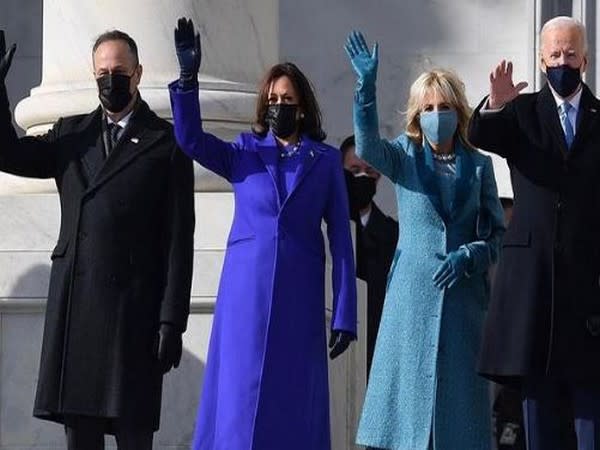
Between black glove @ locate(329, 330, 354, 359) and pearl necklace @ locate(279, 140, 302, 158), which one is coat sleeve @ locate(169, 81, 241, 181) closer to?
pearl necklace @ locate(279, 140, 302, 158)

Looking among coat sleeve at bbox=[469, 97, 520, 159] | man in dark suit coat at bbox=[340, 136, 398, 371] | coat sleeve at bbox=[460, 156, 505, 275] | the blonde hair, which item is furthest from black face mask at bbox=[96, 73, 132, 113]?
man in dark suit coat at bbox=[340, 136, 398, 371]

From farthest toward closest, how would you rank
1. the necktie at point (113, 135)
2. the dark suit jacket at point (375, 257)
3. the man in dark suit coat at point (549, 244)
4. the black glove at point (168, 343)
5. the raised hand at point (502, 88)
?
the dark suit jacket at point (375, 257)
the necktie at point (113, 135)
the black glove at point (168, 343)
the raised hand at point (502, 88)
the man in dark suit coat at point (549, 244)

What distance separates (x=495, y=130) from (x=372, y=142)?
650 millimetres

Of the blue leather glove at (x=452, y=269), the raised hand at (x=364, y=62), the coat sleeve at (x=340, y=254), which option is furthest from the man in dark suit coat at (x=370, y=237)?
the raised hand at (x=364, y=62)

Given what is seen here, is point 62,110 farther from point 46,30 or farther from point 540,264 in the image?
point 540,264

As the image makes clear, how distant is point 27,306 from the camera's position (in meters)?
11.8

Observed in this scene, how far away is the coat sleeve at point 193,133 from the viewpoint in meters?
10.3

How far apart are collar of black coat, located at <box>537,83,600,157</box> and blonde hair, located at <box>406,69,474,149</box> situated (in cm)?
49

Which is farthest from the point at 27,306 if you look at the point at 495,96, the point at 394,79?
the point at 394,79

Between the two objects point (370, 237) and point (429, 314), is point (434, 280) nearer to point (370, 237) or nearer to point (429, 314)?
point (429, 314)

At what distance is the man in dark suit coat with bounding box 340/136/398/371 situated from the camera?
1219 cm

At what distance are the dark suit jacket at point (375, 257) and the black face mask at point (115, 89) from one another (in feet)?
6.93

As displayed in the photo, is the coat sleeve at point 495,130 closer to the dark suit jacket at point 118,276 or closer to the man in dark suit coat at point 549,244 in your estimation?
the man in dark suit coat at point 549,244

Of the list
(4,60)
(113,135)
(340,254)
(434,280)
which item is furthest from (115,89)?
(434,280)
